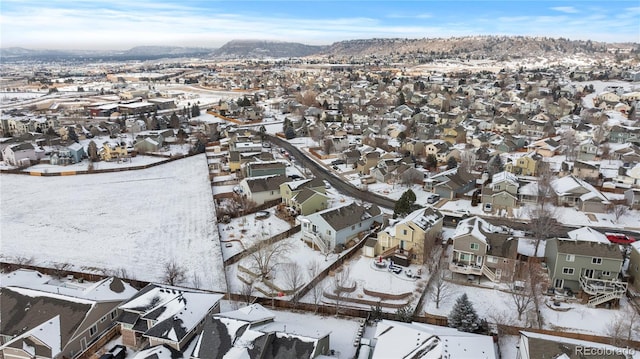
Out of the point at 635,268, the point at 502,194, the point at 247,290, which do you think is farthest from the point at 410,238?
the point at 502,194

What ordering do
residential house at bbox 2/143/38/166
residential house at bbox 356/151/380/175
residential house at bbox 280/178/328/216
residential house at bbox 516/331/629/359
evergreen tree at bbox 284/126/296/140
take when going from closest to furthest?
residential house at bbox 516/331/629/359 < residential house at bbox 280/178/328/216 < residential house at bbox 356/151/380/175 < residential house at bbox 2/143/38/166 < evergreen tree at bbox 284/126/296/140

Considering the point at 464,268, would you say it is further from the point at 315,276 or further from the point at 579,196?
the point at 579,196

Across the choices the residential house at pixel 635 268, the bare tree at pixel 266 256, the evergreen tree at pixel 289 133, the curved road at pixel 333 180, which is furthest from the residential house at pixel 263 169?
the residential house at pixel 635 268

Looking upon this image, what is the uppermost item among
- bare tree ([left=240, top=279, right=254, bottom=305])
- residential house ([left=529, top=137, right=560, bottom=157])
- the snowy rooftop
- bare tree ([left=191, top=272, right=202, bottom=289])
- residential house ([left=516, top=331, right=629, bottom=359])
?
residential house ([left=529, top=137, right=560, bottom=157])

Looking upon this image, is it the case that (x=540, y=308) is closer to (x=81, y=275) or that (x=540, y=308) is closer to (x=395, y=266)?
(x=395, y=266)

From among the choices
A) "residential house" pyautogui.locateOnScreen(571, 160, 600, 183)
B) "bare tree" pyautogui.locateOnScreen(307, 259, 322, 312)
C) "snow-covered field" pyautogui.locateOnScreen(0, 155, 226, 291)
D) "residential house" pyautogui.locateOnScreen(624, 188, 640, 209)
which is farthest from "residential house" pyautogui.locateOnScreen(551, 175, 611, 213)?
"snow-covered field" pyautogui.locateOnScreen(0, 155, 226, 291)

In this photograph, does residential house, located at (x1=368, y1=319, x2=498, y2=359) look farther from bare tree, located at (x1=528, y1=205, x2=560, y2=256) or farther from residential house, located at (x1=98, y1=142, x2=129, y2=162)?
residential house, located at (x1=98, y1=142, x2=129, y2=162)

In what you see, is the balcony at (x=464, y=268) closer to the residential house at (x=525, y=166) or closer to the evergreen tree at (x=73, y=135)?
the residential house at (x=525, y=166)
